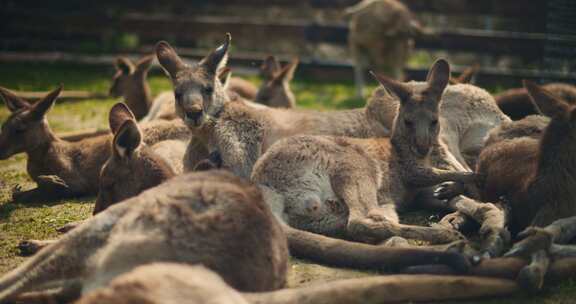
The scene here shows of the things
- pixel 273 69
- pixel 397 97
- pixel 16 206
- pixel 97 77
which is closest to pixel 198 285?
pixel 397 97

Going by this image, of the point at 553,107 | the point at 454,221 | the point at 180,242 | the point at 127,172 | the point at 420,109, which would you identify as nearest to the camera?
the point at 180,242

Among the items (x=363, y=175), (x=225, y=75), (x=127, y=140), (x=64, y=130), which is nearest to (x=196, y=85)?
(x=225, y=75)

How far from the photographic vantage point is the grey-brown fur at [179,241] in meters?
3.56

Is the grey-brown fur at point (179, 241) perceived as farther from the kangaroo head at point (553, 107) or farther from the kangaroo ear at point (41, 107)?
the kangaroo ear at point (41, 107)

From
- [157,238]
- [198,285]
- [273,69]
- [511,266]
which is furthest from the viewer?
[273,69]

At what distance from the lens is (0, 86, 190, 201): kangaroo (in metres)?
6.90

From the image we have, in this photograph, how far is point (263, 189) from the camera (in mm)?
5223

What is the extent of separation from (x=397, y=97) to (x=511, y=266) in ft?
7.04

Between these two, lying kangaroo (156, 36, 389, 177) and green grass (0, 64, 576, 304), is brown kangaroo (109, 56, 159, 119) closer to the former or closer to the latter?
green grass (0, 64, 576, 304)

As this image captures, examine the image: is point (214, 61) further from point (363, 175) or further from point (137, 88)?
point (137, 88)

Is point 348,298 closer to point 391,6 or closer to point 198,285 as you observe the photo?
point 198,285

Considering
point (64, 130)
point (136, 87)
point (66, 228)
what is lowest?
point (64, 130)

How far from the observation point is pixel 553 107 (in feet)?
16.9

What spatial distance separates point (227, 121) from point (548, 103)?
2653 mm
